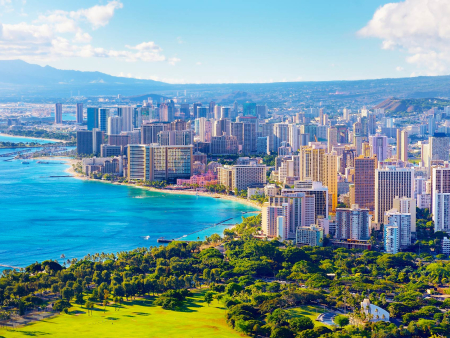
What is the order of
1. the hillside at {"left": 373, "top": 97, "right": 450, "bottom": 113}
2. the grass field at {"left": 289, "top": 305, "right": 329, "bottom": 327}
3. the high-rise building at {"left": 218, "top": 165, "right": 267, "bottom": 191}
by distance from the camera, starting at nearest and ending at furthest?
the grass field at {"left": 289, "top": 305, "right": 329, "bottom": 327}, the high-rise building at {"left": 218, "top": 165, "right": 267, "bottom": 191}, the hillside at {"left": 373, "top": 97, "right": 450, "bottom": 113}

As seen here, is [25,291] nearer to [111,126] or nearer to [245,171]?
[245,171]

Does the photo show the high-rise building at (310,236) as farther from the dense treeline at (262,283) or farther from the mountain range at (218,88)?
the mountain range at (218,88)

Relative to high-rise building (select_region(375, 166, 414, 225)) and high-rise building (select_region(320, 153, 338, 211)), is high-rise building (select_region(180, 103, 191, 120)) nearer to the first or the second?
high-rise building (select_region(320, 153, 338, 211))

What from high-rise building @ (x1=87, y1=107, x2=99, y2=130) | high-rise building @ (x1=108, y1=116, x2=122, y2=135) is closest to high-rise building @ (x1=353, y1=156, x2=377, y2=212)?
high-rise building @ (x1=108, y1=116, x2=122, y2=135)

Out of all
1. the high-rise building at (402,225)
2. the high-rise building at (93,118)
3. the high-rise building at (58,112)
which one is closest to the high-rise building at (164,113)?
the high-rise building at (93,118)

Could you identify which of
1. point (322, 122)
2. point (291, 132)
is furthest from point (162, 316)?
point (322, 122)

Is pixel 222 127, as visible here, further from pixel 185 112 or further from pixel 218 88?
pixel 218 88
